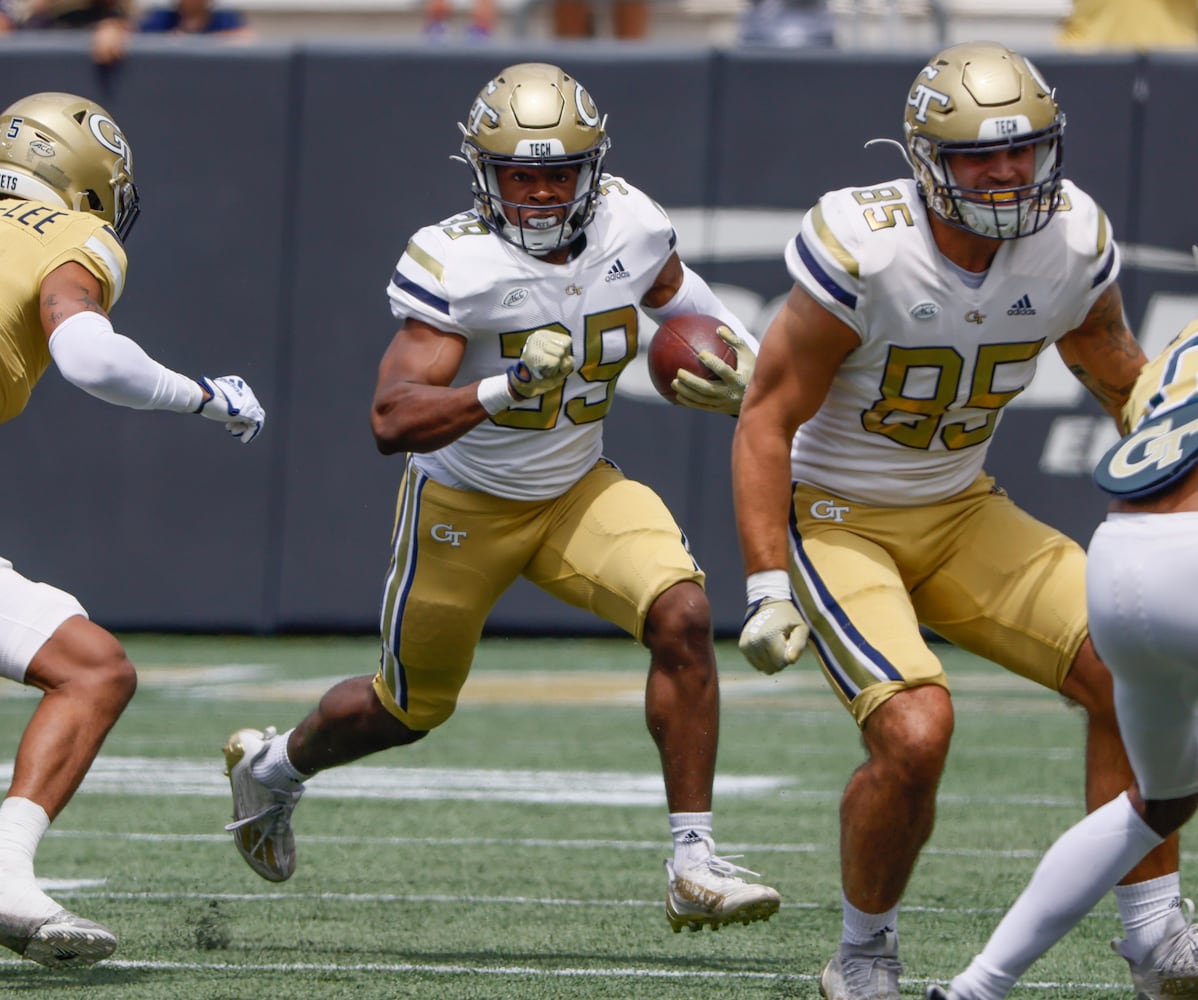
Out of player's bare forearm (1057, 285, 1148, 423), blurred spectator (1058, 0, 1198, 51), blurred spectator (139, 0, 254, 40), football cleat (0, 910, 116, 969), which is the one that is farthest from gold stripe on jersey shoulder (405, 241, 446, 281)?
blurred spectator (139, 0, 254, 40)

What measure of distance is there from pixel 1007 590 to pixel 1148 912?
0.69 meters

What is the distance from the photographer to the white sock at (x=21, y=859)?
144 inches

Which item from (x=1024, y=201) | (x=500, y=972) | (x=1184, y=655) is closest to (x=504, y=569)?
(x=500, y=972)

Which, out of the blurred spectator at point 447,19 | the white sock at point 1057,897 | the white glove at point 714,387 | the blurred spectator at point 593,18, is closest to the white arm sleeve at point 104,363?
the white glove at point 714,387

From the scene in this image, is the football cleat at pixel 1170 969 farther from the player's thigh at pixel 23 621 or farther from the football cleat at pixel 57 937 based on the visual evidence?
the player's thigh at pixel 23 621

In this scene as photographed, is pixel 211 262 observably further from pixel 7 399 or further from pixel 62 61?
pixel 7 399

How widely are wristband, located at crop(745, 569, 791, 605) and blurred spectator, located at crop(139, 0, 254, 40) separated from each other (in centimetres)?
729

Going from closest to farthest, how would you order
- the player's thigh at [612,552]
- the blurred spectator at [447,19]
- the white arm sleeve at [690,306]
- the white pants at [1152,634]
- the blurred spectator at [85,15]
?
the white pants at [1152,634], the player's thigh at [612,552], the white arm sleeve at [690,306], the blurred spectator at [85,15], the blurred spectator at [447,19]

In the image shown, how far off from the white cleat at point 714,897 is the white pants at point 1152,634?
979 mm

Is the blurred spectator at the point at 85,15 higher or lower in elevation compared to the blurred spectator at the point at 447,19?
higher

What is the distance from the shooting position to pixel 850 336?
3.99 metres

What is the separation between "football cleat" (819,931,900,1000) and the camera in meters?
3.74

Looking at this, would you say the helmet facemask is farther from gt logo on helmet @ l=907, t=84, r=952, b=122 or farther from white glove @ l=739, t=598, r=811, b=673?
white glove @ l=739, t=598, r=811, b=673

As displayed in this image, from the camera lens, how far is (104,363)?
3967mm
